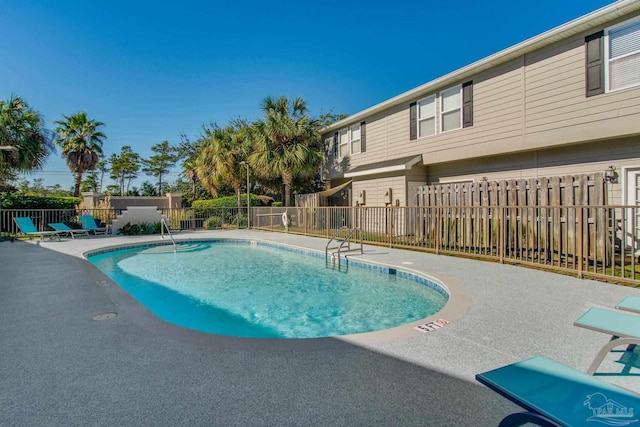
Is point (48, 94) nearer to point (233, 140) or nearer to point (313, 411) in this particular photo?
point (233, 140)

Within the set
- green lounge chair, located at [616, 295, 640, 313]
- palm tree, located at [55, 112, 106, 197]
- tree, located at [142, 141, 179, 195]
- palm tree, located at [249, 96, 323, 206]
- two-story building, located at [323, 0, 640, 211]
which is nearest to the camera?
green lounge chair, located at [616, 295, 640, 313]

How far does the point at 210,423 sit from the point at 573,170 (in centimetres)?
1071

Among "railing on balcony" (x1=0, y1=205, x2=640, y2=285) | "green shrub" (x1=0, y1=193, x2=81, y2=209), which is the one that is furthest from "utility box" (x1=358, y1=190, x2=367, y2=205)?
"green shrub" (x1=0, y1=193, x2=81, y2=209)

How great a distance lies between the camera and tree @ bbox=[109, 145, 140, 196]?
38281mm

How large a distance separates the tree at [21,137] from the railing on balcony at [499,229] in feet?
7.44

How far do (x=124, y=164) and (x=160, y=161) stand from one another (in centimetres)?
423

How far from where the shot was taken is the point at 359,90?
2388 cm

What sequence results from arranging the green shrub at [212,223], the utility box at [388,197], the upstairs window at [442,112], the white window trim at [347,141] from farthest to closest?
the green shrub at [212,223]
the white window trim at [347,141]
the utility box at [388,197]
the upstairs window at [442,112]

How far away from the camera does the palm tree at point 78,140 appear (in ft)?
71.9

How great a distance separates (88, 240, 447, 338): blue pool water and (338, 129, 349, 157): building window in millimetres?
8110

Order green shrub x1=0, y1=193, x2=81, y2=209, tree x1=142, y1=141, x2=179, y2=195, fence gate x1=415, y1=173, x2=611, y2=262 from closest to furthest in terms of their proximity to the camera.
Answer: fence gate x1=415, y1=173, x2=611, y2=262 → green shrub x1=0, y1=193, x2=81, y2=209 → tree x1=142, y1=141, x2=179, y2=195

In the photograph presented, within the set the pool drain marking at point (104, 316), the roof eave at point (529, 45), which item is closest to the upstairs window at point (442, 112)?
the roof eave at point (529, 45)

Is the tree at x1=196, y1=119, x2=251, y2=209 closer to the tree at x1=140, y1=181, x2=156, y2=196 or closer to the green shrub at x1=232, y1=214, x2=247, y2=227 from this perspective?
the green shrub at x1=232, y1=214, x2=247, y2=227

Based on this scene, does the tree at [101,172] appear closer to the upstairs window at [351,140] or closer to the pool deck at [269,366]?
the upstairs window at [351,140]
